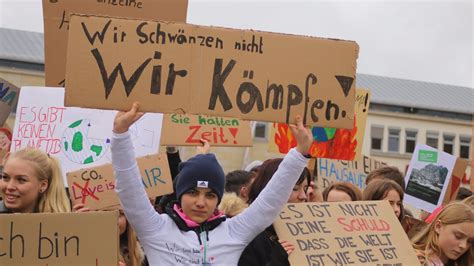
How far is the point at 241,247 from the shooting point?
12.5 ft

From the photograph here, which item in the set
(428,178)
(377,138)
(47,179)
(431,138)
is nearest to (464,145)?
(431,138)

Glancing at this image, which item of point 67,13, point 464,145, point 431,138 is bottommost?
point 464,145

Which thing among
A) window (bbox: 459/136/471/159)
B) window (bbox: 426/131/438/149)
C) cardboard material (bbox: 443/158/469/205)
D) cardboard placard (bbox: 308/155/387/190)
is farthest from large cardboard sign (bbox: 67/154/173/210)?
window (bbox: 459/136/471/159)

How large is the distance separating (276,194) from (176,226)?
46 cm

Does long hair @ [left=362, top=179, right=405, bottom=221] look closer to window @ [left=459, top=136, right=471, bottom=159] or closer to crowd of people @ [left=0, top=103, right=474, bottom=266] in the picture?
crowd of people @ [left=0, top=103, right=474, bottom=266]

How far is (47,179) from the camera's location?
156 inches

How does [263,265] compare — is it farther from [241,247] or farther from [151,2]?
[151,2]

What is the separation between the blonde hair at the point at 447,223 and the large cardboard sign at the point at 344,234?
0.18 metres

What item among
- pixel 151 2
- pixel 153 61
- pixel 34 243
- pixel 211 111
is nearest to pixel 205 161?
pixel 211 111

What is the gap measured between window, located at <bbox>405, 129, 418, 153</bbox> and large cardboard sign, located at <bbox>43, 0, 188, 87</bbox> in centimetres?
4227

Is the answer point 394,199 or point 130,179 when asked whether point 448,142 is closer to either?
point 394,199

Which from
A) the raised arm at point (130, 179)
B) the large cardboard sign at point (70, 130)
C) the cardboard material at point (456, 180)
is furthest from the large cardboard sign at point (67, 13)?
the cardboard material at point (456, 180)

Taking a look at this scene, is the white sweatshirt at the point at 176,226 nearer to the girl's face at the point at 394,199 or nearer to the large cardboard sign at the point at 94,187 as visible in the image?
the large cardboard sign at the point at 94,187

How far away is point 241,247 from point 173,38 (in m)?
0.97
